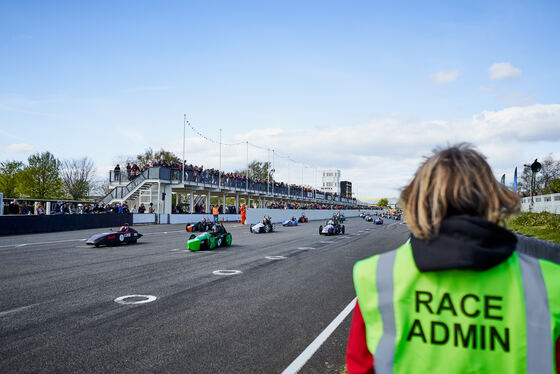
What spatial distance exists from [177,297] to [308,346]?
3.29m

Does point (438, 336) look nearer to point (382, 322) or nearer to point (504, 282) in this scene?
point (382, 322)

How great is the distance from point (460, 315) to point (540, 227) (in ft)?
56.7

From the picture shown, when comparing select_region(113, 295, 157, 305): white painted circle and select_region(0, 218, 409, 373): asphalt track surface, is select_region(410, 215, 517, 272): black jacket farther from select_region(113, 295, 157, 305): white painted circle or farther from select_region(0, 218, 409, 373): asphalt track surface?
select_region(113, 295, 157, 305): white painted circle

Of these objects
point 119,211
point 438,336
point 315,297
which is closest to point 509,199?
point 438,336

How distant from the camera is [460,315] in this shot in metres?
1.52

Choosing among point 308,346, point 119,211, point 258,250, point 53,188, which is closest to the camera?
point 308,346

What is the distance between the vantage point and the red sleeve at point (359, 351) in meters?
1.63

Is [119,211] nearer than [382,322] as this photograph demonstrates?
No

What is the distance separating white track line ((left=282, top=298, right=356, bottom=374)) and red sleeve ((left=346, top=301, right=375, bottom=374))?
2.65 metres

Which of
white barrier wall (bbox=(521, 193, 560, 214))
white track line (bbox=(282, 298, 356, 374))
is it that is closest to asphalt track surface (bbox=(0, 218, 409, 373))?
white track line (bbox=(282, 298, 356, 374))

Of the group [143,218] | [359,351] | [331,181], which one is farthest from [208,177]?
[331,181]

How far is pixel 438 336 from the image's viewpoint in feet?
5.09

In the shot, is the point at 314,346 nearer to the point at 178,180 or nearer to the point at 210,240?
the point at 210,240

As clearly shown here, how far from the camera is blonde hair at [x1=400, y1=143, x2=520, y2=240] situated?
1.55m
